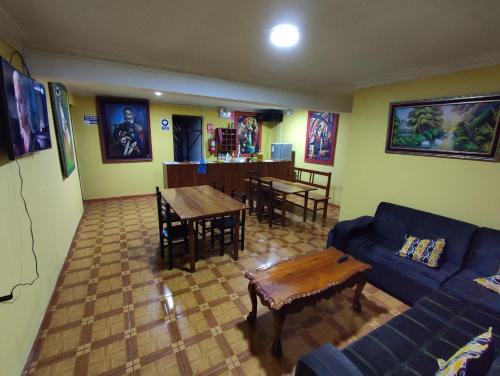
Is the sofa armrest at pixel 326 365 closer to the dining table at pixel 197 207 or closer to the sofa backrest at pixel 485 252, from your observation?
the dining table at pixel 197 207

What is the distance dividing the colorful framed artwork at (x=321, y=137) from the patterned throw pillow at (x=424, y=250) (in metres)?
3.11

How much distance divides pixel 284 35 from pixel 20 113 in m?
1.89

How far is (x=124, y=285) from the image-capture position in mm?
2344

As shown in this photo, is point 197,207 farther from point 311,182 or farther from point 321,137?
→ point 321,137

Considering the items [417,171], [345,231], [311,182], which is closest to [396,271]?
[345,231]

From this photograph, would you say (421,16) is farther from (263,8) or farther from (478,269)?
(478,269)

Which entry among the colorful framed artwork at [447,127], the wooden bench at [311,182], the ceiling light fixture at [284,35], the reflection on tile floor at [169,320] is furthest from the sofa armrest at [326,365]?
the wooden bench at [311,182]

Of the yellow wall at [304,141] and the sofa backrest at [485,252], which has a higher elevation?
the yellow wall at [304,141]

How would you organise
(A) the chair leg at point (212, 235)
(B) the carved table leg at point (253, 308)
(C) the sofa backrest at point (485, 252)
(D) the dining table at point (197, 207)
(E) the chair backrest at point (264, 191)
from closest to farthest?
Result: (B) the carved table leg at point (253, 308) < (C) the sofa backrest at point (485, 252) < (D) the dining table at point (197, 207) < (A) the chair leg at point (212, 235) < (E) the chair backrest at point (264, 191)

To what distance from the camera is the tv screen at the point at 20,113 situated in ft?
4.27

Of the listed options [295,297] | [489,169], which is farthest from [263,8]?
[489,169]

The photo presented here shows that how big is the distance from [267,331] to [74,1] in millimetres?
2580

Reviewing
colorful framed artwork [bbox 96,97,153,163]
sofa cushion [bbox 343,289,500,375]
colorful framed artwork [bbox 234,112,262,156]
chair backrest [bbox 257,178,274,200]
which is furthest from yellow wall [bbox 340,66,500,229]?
colorful framed artwork [bbox 96,97,153,163]

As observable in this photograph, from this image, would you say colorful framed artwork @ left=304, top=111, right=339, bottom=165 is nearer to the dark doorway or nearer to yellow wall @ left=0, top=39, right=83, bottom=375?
the dark doorway
